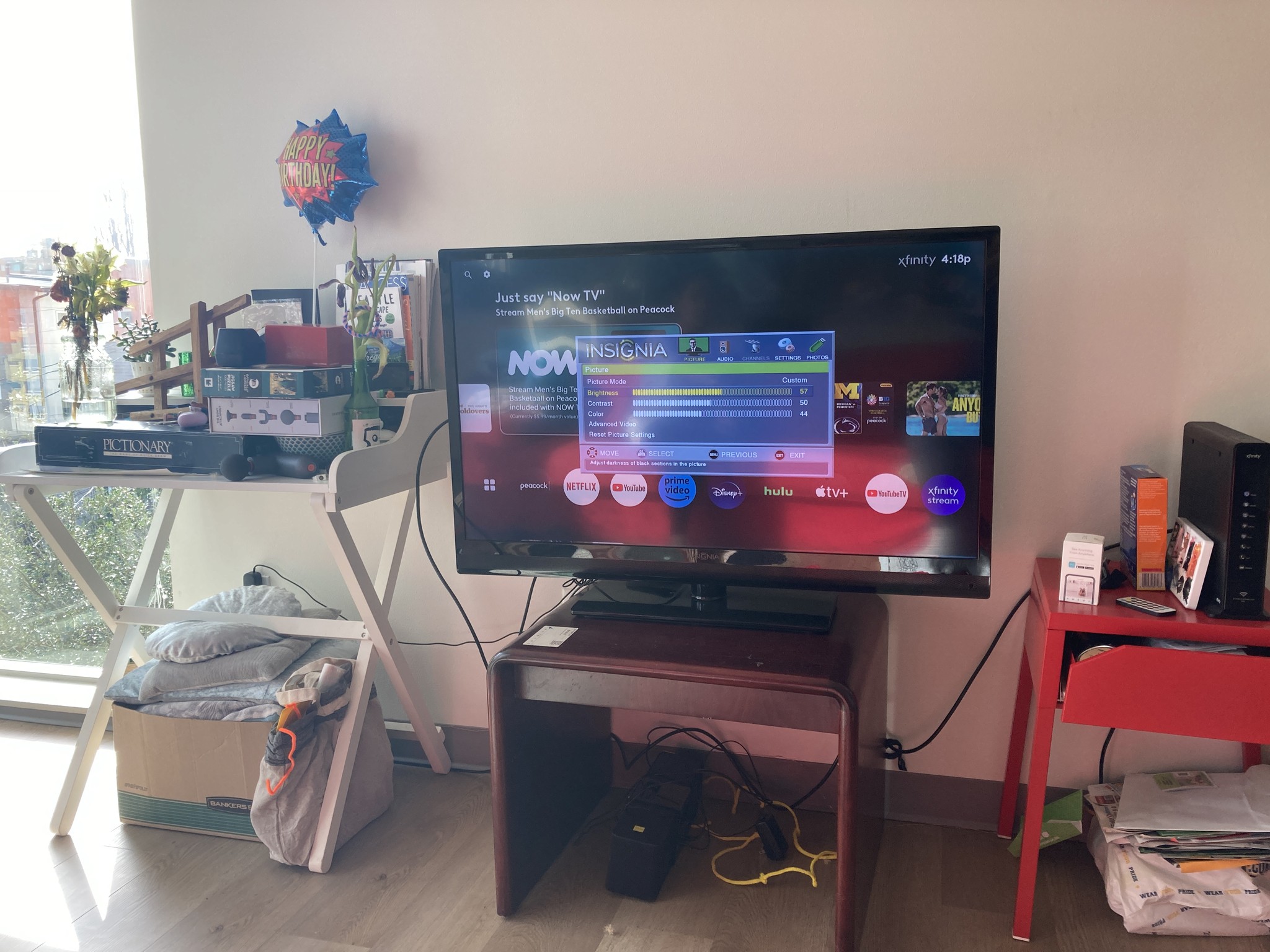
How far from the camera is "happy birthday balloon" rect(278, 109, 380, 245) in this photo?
2070 millimetres

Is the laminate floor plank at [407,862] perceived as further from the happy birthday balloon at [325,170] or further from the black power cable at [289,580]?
the happy birthday balloon at [325,170]

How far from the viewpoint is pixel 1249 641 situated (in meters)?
1.48

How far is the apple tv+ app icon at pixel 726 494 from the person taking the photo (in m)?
1.76

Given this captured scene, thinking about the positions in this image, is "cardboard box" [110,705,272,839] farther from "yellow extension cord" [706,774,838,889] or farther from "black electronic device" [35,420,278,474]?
"yellow extension cord" [706,774,838,889]

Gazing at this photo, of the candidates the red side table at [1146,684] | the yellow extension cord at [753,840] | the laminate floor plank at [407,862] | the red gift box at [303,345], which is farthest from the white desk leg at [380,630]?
the red side table at [1146,684]

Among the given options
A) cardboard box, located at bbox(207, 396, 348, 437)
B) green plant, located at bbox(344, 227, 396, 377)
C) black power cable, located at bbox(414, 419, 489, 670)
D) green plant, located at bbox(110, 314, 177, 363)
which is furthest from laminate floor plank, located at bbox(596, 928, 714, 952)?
green plant, located at bbox(110, 314, 177, 363)

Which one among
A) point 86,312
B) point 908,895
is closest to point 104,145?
point 86,312

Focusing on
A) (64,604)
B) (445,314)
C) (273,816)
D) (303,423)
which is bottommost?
(273,816)

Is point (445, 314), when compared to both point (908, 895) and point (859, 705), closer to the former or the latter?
point (859, 705)

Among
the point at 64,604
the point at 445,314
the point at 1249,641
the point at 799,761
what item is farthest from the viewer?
the point at 64,604

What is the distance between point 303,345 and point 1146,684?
5.70 feet

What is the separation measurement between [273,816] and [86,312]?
1.22 meters

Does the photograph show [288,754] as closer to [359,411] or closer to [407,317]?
[359,411]

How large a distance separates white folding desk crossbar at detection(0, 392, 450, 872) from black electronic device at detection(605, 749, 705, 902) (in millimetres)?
592
